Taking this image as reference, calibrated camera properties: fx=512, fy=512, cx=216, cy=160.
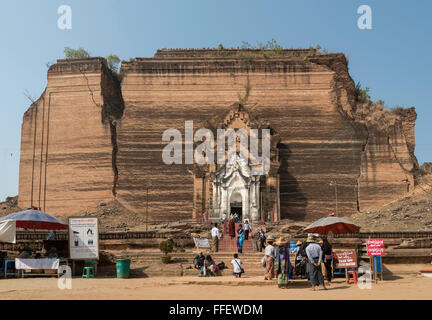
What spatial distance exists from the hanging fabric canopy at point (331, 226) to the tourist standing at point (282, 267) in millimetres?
3552

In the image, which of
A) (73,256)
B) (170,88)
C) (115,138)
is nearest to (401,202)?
(170,88)

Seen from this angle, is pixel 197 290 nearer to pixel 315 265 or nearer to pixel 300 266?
pixel 315 265

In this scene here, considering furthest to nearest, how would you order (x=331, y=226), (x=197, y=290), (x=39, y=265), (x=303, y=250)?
(x=331, y=226)
(x=39, y=265)
(x=303, y=250)
(x=197, y=290)

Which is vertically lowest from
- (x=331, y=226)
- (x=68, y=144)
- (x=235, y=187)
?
(x=331, y=226)

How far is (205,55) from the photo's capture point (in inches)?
1601

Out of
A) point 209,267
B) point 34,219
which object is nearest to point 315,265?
point 209,267

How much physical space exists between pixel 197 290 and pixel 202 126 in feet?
74.6

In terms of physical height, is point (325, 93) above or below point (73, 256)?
above

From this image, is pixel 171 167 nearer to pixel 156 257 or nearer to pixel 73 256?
pixel 156 257

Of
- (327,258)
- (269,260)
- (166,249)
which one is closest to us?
(269,260)

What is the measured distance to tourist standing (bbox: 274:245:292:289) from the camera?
14.1m

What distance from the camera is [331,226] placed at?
18.7 meters

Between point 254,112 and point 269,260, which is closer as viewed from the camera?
point 269,260

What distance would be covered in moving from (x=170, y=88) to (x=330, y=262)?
23.9 metres
